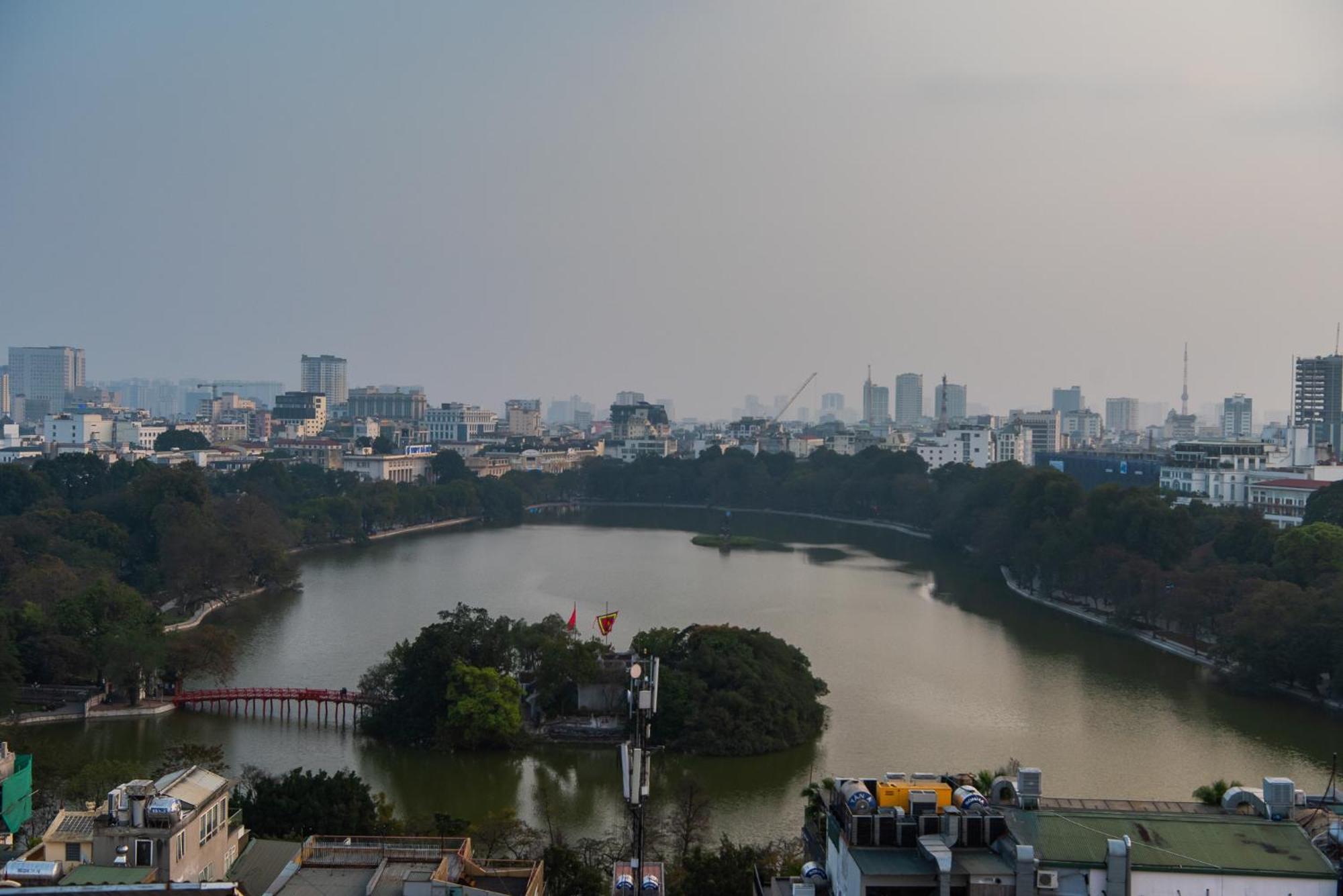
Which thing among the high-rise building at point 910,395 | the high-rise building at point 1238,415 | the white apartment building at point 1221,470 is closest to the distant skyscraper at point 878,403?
the high-rise building at point 910,395

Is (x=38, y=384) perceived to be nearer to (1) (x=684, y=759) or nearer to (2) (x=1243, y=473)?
(2) (x=1243, y=473)

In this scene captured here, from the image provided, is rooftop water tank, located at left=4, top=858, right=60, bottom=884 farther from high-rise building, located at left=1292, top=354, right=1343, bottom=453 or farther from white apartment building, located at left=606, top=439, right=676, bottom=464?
white apartment building, located at left=606, top=439, right=676, bottom=464

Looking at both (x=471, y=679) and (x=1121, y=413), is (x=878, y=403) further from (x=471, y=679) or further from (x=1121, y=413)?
(x=471, y=679)

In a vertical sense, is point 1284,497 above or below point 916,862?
above

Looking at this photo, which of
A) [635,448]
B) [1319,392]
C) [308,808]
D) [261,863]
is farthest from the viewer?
[635,448]

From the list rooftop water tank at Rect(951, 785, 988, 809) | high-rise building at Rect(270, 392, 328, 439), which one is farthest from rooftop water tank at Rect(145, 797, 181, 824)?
high-rise building at Rect(270, 392, 328, 439)

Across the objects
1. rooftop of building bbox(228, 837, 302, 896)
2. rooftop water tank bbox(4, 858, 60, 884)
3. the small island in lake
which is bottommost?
the small island in lake

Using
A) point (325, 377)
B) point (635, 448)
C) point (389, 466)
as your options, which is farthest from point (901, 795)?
point (325, 377)
